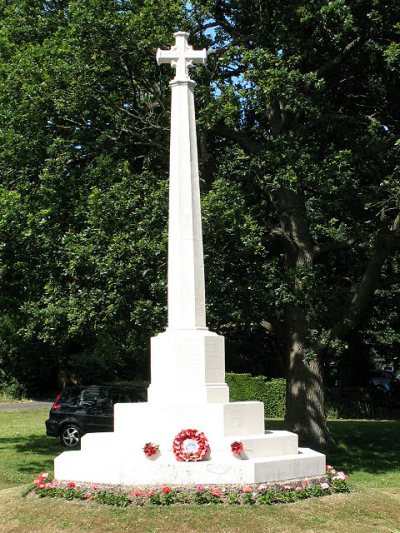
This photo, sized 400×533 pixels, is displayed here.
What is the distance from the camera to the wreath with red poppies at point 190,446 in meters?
10.4

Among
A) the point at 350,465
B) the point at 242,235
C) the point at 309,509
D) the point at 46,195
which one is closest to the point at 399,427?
the point at 350,465

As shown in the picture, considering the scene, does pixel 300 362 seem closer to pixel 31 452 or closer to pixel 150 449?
pixel 31 452

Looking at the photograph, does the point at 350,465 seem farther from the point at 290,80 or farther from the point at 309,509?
the point at 290,80

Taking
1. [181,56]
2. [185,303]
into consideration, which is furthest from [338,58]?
[185,303]

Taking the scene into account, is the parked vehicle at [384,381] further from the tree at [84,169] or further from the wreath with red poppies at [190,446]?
the wreath with red poppies at [190,446]

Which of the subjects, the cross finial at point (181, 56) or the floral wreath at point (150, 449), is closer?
the floral wreath at point (150, 449)

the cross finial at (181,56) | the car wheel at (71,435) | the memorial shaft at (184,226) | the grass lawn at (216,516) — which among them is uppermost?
the cross finial at (181,56)

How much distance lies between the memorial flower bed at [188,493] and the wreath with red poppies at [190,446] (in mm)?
425

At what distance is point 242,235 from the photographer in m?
15.9

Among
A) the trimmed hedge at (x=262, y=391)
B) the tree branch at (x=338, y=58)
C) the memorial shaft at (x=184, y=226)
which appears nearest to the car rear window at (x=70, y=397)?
the memorial shaft at (x=184, y=226)

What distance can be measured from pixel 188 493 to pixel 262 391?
21555mm

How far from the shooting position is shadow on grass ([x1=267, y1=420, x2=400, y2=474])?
1731 centimetres

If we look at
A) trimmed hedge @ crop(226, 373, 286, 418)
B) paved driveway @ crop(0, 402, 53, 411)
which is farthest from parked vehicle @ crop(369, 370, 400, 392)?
paved driveway @ crop(0, 402, 53, 411)

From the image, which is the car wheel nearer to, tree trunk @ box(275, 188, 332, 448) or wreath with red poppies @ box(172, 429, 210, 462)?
tree trunk @ box(275, 188, 332, 448)
